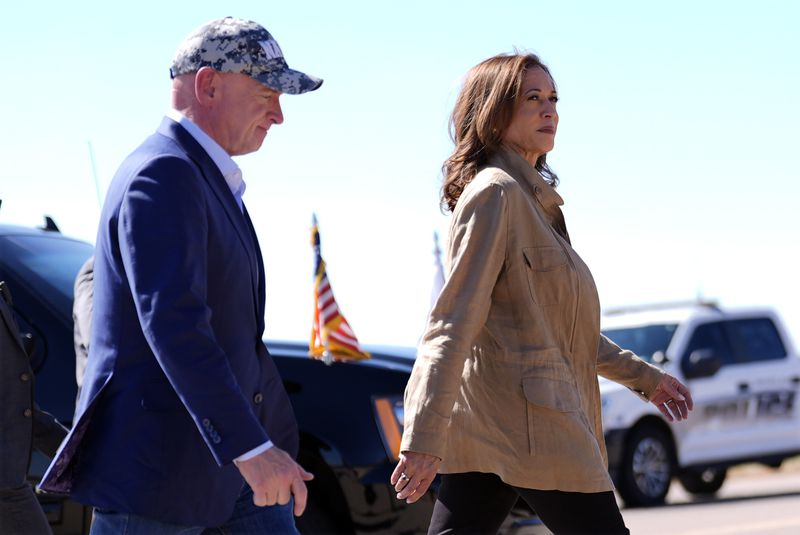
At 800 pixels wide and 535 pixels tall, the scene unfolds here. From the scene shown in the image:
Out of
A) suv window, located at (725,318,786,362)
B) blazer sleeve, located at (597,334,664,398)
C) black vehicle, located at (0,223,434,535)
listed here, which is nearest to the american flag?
black vehicle, located at (0,223,434,535)

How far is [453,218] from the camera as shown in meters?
3.93

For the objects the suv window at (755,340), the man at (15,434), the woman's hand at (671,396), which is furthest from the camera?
the suv window at (755,340)

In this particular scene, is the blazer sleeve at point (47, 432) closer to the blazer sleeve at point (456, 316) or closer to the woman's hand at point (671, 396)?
the blazer sleeve at point (456, 316)

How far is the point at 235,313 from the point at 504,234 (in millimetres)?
985

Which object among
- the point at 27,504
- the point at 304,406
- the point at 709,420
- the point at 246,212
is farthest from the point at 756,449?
the point at 246,212

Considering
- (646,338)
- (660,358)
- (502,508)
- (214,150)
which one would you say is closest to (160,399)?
(214,150)

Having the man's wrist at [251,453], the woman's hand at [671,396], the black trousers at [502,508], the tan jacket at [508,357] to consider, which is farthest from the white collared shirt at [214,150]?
the woman's hand at [671,396]

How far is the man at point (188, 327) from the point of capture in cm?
288

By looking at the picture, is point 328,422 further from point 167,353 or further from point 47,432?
point 167,353

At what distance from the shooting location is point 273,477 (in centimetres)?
284

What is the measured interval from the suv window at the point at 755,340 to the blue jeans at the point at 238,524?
452 inches

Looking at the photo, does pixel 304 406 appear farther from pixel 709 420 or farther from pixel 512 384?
pixel 709 420

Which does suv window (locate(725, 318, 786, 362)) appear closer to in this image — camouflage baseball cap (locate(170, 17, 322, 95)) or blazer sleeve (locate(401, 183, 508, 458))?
blazer sleeve (locate(401, 183, 508, 458))

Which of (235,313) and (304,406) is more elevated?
(235,313)
